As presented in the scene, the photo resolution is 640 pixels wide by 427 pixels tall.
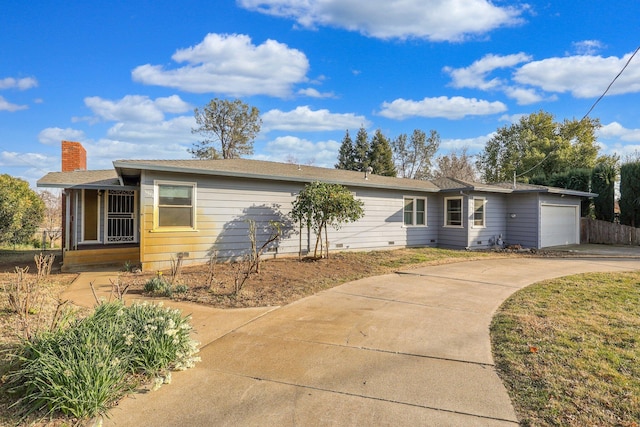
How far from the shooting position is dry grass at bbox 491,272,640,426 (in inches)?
104

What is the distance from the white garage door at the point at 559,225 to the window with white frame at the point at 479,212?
260 centimetres

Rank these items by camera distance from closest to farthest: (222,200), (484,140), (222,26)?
1. (222,200)
2. (222,26)
3. (484,140)

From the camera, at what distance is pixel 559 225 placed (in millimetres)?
15508

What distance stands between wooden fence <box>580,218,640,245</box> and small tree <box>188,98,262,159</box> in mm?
24527

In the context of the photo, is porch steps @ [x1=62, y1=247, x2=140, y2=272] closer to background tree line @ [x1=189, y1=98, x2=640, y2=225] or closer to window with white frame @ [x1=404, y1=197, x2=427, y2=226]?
window with white frame @ [x1=404, y1=197, x2=427, y2=226]

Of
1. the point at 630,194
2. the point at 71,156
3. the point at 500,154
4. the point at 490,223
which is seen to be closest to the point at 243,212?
the point at 71,156

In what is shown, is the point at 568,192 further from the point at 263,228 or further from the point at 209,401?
the point at 209,401

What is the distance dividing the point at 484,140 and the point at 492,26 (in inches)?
1015

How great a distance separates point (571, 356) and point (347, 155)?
33.9 m

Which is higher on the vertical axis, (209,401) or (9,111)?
(9,111)

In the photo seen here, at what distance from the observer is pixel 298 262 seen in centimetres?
979

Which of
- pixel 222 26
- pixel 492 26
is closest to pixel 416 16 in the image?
pixel 492 26

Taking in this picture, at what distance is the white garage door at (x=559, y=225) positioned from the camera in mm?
14703

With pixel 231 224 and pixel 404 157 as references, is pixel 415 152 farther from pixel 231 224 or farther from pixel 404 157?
pixel 231 224
